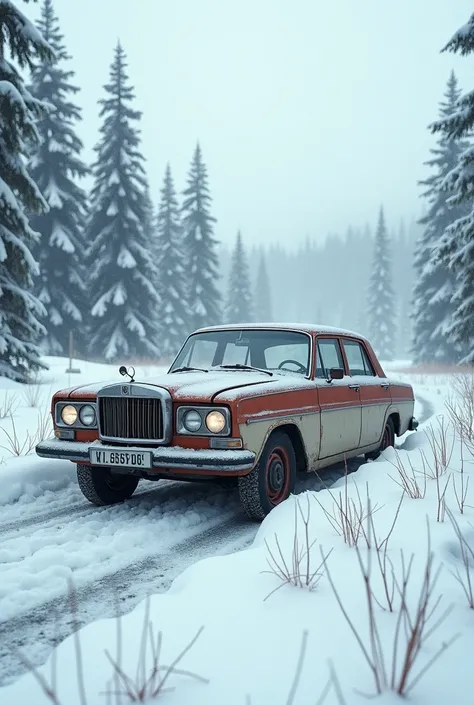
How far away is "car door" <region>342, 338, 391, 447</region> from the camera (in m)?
6.50

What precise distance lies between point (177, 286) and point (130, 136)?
12688mm

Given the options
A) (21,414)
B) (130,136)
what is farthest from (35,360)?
(130,136)

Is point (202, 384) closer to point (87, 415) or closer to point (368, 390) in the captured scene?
point (87, 415)

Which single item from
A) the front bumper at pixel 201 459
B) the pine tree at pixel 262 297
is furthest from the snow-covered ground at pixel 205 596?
the pine tree at pixel 262 297

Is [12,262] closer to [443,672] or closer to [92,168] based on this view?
[443,672]

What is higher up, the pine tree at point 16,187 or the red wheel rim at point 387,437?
the pine tree at point 16,187

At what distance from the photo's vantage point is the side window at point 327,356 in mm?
5887

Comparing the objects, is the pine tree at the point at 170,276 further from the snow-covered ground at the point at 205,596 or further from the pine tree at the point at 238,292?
the snow-covered ground at the point at 205,596

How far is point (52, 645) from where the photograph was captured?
2.63 meters

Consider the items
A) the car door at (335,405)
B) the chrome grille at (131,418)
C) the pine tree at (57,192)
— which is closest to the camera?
the chrome grille at (131,418)

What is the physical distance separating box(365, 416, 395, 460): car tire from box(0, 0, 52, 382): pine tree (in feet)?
26.9

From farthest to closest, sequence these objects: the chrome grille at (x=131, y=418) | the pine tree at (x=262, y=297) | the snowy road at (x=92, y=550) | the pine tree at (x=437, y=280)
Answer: the pine tree at (x=262, y=297), the pine tree at (x=437, y=280), the chrome grille at (x=131, y=418), the snowy road at (x=92, y=550)

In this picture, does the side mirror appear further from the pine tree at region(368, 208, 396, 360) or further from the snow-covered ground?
the pine tree at region(368, 208, 396, 360)

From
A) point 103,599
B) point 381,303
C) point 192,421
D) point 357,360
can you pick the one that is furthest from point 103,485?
point 381,303
